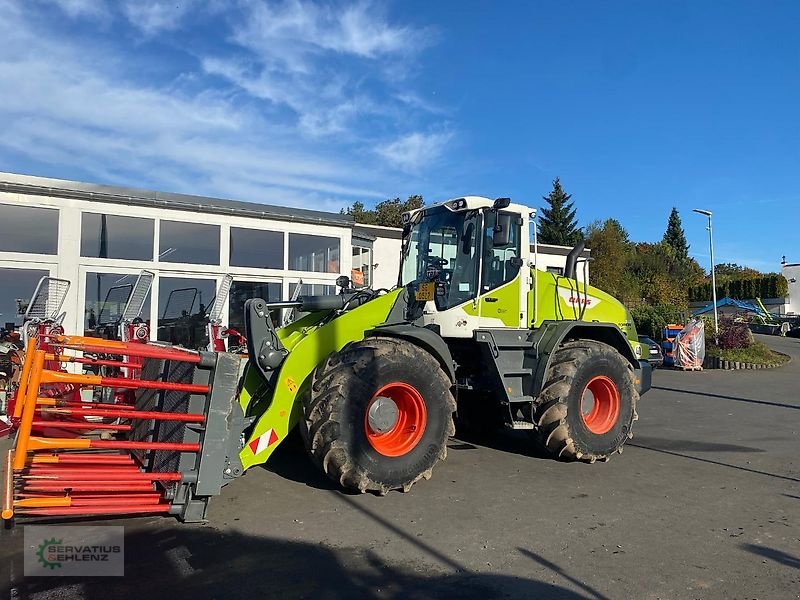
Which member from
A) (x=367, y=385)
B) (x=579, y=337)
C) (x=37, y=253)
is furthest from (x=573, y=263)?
(x=37, y=253)

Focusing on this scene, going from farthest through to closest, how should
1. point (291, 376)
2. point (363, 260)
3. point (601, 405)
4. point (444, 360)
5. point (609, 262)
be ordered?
1. point (609, 262)
2. point (363, 260)
3. point (601, 405)
4. point (444, 360)
5. point (291, 376)

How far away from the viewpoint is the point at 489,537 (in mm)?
4820

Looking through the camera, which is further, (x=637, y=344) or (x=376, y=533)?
(x=637, y=344)

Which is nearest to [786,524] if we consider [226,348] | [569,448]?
[569,448]

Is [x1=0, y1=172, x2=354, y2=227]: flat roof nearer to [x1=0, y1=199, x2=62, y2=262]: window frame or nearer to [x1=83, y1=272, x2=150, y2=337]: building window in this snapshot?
[x1=0, y1=199, x2=62, y2=262]: window frame

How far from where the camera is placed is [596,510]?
5535 millimetres

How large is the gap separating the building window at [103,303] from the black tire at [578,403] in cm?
825

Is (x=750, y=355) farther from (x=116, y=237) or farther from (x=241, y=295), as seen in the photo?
(x=116, y=237)

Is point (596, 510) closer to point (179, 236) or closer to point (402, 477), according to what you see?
point (402, 477)

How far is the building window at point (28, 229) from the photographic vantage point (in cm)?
1135

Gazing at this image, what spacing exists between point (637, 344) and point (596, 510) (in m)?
3.80

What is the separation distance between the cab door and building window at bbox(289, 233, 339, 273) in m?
7.79

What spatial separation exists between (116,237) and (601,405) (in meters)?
9.66

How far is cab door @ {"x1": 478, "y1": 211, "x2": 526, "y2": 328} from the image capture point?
7082mm
